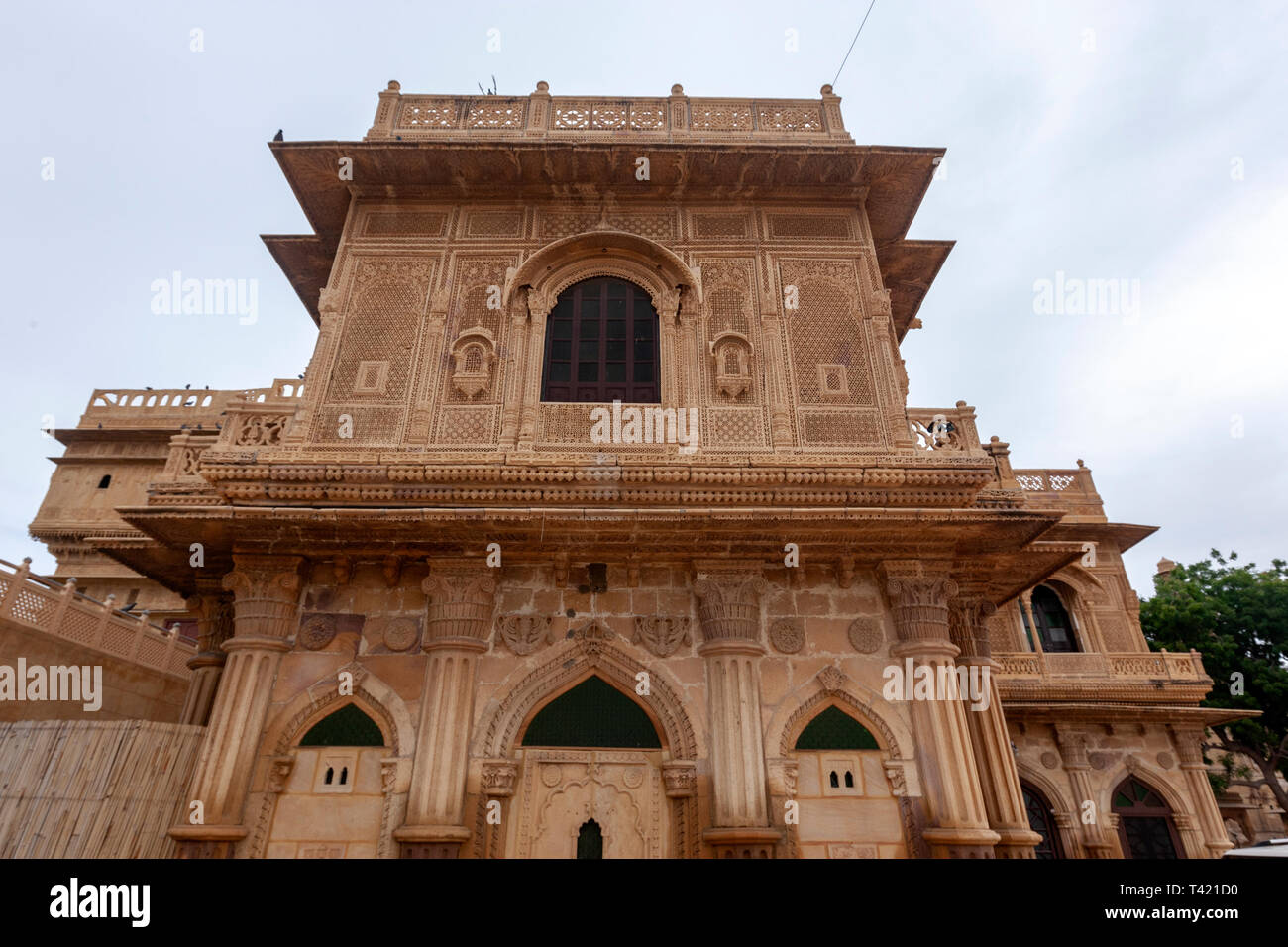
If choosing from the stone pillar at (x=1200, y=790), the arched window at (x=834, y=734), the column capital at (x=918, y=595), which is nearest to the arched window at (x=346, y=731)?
the arched window at (x=834, y=734)

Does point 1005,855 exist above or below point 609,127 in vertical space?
below

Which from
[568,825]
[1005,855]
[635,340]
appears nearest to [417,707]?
[568,825]

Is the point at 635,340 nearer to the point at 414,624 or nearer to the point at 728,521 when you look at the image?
the point at 728,521

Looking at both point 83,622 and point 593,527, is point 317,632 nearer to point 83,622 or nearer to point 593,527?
point 593,527

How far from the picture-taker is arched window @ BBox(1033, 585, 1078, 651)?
15.8 meters

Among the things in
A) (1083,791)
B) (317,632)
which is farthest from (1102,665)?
(317,632)

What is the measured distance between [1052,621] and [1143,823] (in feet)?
14.0

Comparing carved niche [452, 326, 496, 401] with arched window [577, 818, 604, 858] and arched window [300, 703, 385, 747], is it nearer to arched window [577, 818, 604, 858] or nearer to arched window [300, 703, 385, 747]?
arched window [300, 703, 385, 747]

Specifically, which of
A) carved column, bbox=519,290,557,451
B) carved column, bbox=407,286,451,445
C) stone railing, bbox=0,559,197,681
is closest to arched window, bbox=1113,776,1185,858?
carved column, bbox=519,290,557,451

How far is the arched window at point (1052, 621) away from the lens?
15.8 metres

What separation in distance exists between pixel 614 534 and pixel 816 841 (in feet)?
11.1

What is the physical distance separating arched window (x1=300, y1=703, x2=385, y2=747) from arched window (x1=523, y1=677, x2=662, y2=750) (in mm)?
1480

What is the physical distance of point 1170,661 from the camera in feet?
48.8

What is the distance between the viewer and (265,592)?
6.92m
